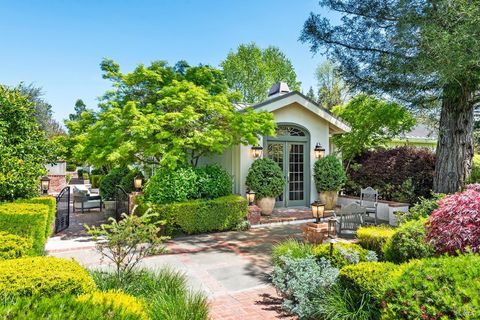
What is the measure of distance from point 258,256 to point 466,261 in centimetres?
536

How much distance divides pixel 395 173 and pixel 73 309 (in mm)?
13938

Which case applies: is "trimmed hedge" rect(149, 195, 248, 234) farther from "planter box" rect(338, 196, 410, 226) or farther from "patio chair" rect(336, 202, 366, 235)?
"planter box" rect(338, 196, 410, 226)

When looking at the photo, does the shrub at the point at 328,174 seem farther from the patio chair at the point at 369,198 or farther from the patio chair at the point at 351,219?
the patio chair at the point at 351,219

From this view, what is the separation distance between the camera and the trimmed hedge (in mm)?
9828

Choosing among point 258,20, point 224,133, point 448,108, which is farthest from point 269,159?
point 258,20

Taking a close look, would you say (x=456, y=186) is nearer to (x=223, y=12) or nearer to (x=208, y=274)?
(x=208, y=274)

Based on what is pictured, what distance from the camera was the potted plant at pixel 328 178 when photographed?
13977 mm

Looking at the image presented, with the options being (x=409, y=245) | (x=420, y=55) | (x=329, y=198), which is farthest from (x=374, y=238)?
(x=329, y=198)

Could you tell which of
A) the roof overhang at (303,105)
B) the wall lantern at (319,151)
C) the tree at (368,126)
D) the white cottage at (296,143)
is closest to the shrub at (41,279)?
the white cottage at (296,143)

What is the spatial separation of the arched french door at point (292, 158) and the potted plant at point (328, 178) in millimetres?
520

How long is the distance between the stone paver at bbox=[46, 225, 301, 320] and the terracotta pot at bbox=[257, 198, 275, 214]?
1236 mm

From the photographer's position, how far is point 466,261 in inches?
127

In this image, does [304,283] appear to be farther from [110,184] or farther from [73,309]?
[110,184]

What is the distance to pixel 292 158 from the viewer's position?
14.3 meters
